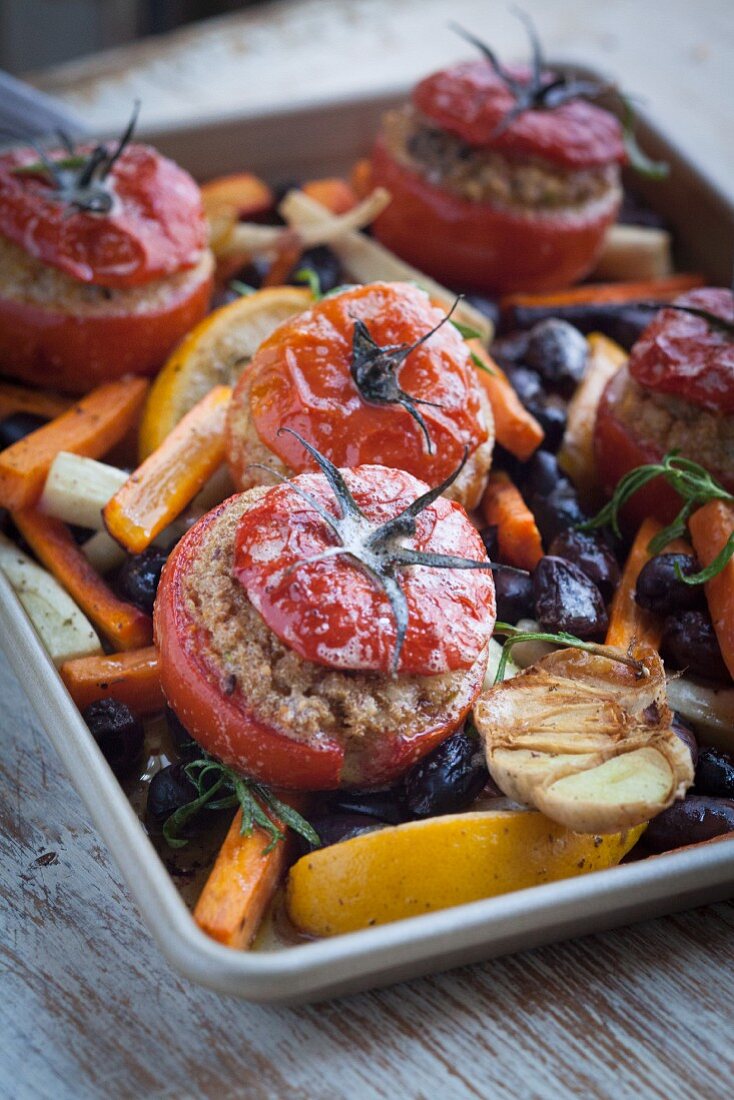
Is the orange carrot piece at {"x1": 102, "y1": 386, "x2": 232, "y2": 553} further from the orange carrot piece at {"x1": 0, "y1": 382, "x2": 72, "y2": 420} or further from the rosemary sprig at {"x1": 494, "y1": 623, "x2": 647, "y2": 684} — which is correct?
the rosemary sprig at {"x1": 494, "y1": 623, "x2": 647, "y2": 684}

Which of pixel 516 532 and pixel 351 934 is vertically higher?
pixel 351 934

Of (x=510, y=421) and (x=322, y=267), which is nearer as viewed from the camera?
(x=510, y=421)

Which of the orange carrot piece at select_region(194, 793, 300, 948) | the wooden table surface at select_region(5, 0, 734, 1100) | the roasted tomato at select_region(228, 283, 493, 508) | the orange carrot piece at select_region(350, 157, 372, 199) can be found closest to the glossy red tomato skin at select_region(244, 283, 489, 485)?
the roasted tomato at select_region(228, 283, 493, 508)

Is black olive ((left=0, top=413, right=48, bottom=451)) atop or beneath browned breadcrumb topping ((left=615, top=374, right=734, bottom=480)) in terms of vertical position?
atop

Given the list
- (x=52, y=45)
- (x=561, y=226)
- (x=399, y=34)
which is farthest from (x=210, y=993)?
(x=52, y=45)

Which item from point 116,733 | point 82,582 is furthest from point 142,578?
point 116,733

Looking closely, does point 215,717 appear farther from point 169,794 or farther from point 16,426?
point 16,426
